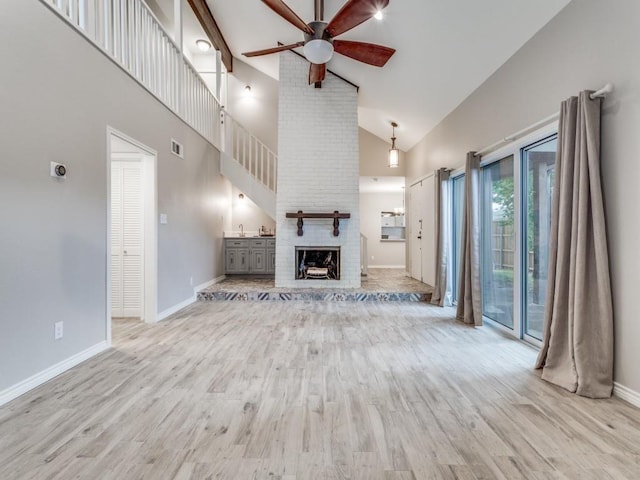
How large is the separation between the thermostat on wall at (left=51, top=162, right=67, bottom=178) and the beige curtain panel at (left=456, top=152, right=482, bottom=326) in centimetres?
430

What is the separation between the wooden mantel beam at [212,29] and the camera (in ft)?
19.0

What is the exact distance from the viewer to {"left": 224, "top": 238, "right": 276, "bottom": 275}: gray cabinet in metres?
7.37

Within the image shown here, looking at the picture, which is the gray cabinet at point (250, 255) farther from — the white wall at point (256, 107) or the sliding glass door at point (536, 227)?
the sliding glass door at point (536, 227)

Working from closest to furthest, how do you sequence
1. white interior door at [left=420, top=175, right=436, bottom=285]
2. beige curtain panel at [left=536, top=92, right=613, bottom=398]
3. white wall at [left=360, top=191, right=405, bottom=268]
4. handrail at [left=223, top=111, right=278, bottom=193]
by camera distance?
1. beige curtain panel at [left=536, top=92, right=613, bottom=398]
2. white interior door at [left=420, top=175, right=436, bottom=285]
3. handrail at [left=223, top=111, right=278, bottom=193]
4. white wall at [left=360, top=191, right=405, bottom=268]

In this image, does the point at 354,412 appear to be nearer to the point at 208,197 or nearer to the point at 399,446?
the point at 399,446

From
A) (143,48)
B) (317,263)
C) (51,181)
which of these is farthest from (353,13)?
(317,263)

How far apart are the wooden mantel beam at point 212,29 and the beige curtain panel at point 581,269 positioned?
19.4ft

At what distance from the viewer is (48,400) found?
7.55 ft

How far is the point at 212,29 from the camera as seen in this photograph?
21.4 ft

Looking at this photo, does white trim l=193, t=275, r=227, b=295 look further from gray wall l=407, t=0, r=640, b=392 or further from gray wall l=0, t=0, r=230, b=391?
gray wall l=407, t=0, r=640, b=392

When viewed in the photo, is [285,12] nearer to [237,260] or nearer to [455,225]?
[455,225]

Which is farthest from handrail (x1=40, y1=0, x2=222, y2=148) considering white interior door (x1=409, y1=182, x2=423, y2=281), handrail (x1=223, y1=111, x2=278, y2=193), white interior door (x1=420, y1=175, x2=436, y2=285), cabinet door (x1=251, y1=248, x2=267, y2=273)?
white interior door (x1=409, y1=182, x2=423, y2=281)

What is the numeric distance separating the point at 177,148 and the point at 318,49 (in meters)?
2.52

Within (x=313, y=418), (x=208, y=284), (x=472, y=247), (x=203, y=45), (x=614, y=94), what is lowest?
(x=313, y=418)
